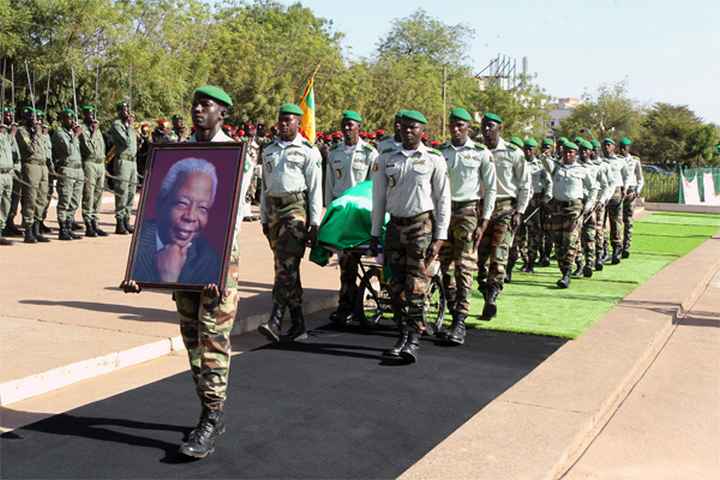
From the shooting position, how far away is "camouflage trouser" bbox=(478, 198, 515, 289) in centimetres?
981

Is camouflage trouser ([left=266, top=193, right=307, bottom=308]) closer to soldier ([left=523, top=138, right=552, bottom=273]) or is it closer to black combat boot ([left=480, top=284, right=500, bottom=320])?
black combat boot ([left=480, top=284, right=500, bottom=320])

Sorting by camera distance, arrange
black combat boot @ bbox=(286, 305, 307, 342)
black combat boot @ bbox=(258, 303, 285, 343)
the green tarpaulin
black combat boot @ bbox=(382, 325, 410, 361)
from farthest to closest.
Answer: the green tarpaulin → black combat boot @ bbox=(286, 305, 307, 342) → black combat boot @ bbox=(258, 303, 285, 343) → black combat boot @ bbox=(382, 325, 410, 361)

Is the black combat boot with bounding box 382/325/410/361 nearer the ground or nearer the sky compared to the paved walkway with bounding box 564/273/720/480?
nearer the sky

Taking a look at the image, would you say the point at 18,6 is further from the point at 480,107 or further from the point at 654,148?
the point at 654,148

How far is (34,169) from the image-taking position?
15086 millimetres

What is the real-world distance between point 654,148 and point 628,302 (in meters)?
64.0

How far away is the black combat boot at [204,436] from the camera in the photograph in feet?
16.2

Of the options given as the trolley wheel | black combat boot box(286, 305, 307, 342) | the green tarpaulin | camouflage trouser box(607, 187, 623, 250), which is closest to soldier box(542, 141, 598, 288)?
camouflage trouser box(607, 187, 623, 250)

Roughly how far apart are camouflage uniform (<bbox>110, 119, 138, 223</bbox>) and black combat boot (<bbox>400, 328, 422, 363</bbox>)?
9.74 meters

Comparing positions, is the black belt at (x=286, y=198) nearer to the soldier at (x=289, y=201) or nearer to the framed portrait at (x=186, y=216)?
the soldier at (x=289, y=201)

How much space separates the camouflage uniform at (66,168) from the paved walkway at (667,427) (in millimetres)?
10462

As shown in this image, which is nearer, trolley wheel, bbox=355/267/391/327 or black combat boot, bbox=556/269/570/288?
trolley wheel, bbox=355/267/391/327

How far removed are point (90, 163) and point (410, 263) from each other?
10.0 metres

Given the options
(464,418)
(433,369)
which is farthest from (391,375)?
(464,418)
